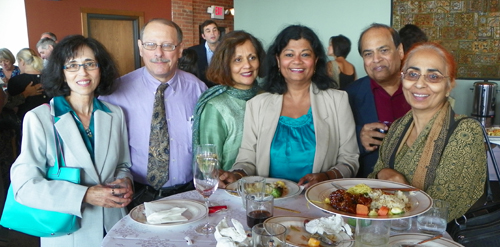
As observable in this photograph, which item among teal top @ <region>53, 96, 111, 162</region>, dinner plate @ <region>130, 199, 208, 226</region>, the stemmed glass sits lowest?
dinner plate @ <region>130, 199, 208, 226</region>

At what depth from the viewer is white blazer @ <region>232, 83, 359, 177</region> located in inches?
90.7

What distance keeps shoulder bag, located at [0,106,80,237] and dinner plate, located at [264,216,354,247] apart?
995 millimetres

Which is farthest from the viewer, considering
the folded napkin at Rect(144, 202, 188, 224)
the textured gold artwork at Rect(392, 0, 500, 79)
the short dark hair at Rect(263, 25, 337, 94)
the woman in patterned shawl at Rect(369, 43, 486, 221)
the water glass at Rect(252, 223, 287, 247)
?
the textured gold artwork at Rect(392, 0, 500, 79)

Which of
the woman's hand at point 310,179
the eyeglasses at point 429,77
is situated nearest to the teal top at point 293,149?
the woman's hand at point 310,179

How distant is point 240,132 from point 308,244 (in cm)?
124

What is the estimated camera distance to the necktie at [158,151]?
238 centimetres

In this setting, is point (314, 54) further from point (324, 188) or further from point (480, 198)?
point (480, 198)

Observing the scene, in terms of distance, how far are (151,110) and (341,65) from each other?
3429 millimetres

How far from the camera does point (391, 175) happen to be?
1.93 metres

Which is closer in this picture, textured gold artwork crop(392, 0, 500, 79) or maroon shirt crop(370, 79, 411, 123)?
maroon shirt crop(370, 79, 411, 123)

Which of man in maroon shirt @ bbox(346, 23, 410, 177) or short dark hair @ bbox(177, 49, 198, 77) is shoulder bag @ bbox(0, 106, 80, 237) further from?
short dark hair @ bbox(177, 49, 198, 77)

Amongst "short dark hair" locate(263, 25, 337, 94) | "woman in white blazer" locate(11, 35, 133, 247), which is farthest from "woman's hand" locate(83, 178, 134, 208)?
"short dark hair" locate(263, 25, 337, 94)

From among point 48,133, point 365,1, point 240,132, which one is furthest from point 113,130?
point 365,1

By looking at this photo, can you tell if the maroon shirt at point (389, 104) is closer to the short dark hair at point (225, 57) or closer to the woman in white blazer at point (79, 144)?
the short dark hair at point (225, 57)
